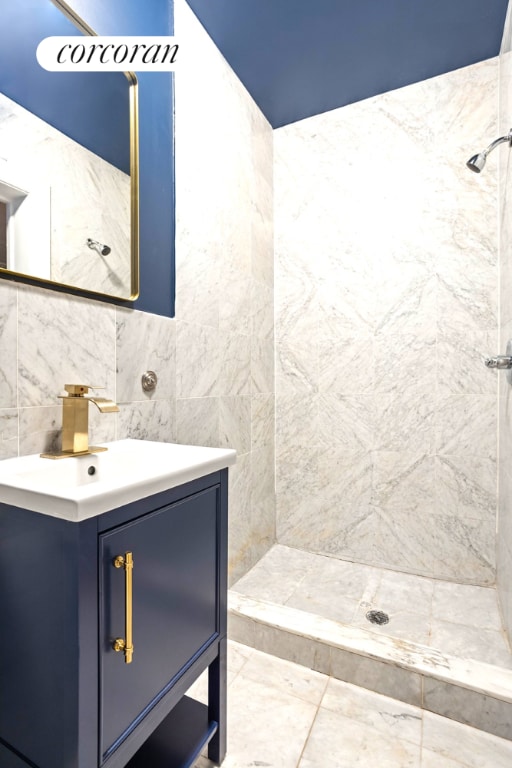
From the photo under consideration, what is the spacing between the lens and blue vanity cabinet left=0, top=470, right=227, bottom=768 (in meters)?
0.62

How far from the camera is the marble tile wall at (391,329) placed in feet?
5.99

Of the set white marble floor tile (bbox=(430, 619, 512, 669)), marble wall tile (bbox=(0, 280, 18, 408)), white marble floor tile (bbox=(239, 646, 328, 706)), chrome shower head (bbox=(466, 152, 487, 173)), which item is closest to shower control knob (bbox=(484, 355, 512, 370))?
chrome shower head (bbox=(466, 152, 487, 173))

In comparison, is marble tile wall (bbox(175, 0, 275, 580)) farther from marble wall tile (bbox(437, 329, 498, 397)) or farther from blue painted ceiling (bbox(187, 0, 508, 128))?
marble wall tile (bbox(437, 329, 498, 397))

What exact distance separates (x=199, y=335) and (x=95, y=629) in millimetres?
1122

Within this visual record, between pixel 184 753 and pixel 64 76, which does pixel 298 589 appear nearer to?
pixel 184 753

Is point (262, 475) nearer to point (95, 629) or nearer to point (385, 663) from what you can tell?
point (385, 663)

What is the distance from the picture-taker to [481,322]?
181cm

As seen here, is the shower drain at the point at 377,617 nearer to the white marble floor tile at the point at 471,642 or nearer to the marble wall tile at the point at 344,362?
the white marble floor tile at the point at 471,642

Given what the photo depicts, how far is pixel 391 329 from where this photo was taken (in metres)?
1.98

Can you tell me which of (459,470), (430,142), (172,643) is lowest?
(172,643)

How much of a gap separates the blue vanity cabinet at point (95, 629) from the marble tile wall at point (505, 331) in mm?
1237

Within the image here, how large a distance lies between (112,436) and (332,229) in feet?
5.28

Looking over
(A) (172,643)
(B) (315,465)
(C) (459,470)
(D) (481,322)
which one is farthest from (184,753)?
(D) (481,322)

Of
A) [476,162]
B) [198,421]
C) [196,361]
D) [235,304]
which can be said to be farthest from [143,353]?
[476,162]
